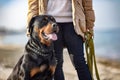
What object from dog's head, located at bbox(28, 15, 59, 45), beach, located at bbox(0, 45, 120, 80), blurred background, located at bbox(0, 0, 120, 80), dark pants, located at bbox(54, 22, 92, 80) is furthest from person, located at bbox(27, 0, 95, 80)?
beach, located at bbox(0, 45, 120, 80)

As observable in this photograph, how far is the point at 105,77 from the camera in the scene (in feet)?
18.7

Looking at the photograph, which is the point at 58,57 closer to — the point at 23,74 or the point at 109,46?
the point at 23,74

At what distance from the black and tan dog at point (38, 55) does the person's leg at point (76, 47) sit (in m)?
0.19

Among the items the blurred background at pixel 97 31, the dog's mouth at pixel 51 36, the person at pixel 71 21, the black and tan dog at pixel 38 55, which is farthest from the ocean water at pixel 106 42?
the dog's mouth at pixel 51 36

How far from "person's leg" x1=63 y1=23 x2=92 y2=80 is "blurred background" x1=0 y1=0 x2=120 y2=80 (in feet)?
4.39

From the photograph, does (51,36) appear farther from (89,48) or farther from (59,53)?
(89,48)

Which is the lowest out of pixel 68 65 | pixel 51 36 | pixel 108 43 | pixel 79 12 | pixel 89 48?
pixel 68 65

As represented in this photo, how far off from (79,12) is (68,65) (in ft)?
5.69

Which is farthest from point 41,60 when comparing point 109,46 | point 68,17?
point 109,46

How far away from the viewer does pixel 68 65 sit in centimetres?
574

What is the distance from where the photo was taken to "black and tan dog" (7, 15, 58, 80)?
13.0ft

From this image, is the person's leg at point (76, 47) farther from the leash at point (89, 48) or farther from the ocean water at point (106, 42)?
the ocean water at point (106, 42)

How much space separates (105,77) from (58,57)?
5.32 feet

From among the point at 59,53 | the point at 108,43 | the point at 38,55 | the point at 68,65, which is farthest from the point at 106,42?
the point at 38,55
